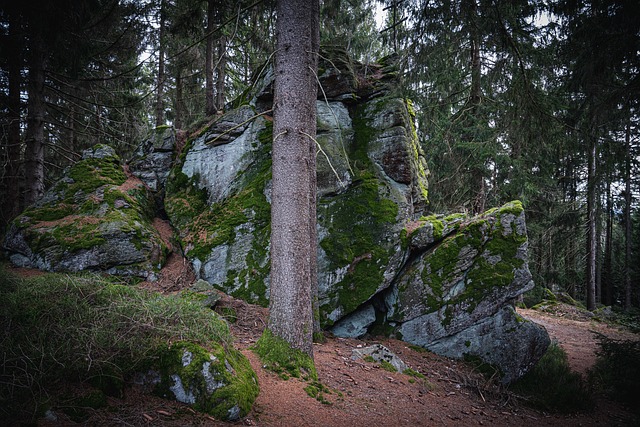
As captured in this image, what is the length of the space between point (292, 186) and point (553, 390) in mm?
6414

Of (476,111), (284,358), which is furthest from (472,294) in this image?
(476,111)

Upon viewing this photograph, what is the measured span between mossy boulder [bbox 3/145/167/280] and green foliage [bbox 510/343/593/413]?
26.5 feet

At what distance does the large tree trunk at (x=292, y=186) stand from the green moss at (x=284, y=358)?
92mm

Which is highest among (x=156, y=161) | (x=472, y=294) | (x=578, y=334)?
(x=156, y=161)

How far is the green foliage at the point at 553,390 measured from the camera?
5.83 m

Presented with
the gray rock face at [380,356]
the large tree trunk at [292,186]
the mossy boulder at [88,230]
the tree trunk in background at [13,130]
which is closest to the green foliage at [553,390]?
the gray rock face at [380,356]

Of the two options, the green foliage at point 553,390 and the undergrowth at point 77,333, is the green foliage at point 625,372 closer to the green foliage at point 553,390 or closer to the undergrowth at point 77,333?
the green foliage at point 553,390

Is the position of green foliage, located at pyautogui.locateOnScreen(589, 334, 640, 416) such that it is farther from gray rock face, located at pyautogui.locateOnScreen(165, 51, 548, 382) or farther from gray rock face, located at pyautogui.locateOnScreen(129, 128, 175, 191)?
gray rock face, located at pyautogui.locateOnScreen(129, 128, 175, 191)

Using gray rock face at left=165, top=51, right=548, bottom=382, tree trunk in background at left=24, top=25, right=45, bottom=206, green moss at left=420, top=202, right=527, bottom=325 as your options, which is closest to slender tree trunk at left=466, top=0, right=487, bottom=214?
gray rock face at left=165, top=51, right=548, bottom=382

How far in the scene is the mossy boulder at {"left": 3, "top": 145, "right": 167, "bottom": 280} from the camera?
6.87 m

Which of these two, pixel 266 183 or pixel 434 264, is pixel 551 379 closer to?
pixel 434 264

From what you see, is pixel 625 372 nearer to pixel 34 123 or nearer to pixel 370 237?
pixel 370 237

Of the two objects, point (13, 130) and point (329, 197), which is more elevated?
point (13, 130)

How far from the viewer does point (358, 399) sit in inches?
175
